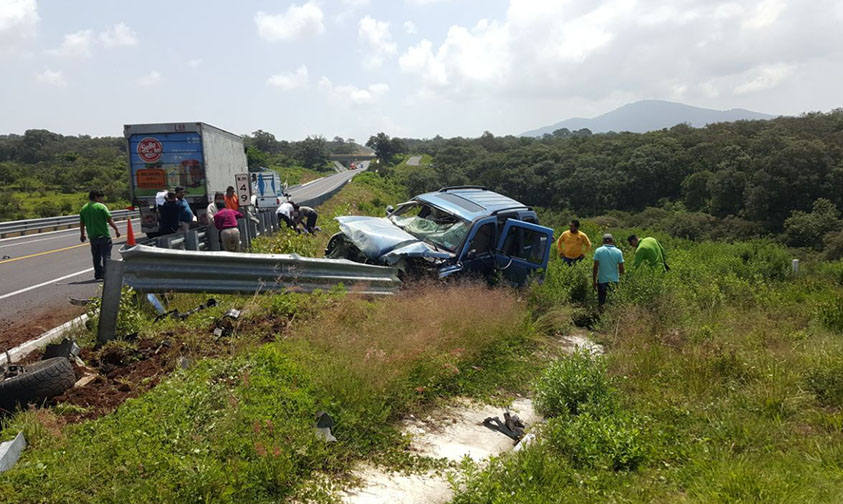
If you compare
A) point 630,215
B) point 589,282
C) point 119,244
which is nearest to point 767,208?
point 630,215

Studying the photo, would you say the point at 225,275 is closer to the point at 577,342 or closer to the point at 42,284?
the point at 577,342

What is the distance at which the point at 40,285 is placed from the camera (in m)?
9.54

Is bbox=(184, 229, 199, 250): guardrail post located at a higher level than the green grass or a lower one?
higher

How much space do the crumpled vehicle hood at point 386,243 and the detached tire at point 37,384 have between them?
4.59m

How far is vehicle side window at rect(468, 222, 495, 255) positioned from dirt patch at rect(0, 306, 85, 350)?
226 inches

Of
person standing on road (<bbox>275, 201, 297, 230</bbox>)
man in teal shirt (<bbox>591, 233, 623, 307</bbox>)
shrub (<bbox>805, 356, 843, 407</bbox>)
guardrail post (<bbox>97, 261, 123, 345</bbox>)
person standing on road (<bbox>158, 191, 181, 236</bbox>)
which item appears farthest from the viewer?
person standing on road (<bbox>275, 201, 297, 230</bbox>)

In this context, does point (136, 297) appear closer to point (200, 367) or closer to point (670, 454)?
point (200, 367)

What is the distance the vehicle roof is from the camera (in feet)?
29.4

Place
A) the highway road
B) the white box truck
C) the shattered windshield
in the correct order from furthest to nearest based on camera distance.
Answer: the white box truck, the shattered windshield, the highway road

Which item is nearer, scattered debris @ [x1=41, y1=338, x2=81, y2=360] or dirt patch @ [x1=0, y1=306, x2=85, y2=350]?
scattered debris @ [x1=41, y1=338, x2=81, y2=360]

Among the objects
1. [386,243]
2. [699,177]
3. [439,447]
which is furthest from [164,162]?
[699,177]

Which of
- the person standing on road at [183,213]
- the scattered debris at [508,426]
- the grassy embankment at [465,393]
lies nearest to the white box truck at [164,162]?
the person standing on road at [183,213]

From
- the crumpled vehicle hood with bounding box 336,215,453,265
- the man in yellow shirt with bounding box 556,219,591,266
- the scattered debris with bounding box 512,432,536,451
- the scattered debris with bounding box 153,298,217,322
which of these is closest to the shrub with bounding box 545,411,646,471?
the scattered debris with bounding box 512,432,536,451

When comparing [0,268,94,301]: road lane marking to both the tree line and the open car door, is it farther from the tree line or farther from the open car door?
the tree line
